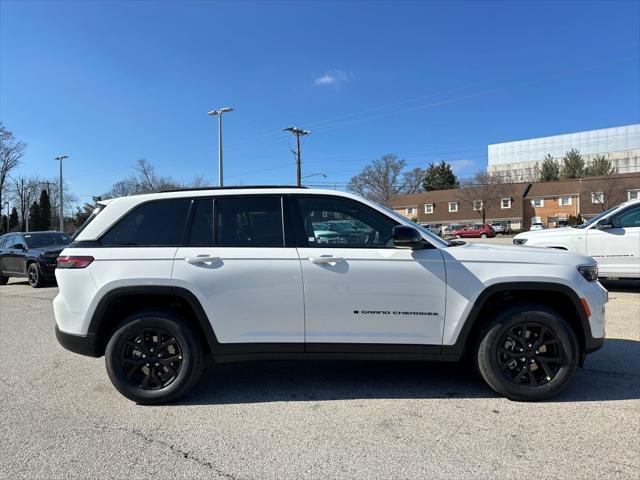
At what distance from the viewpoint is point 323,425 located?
3668 mm

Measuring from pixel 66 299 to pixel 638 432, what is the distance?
4717 mm

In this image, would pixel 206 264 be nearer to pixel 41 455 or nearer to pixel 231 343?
pixel 231 343

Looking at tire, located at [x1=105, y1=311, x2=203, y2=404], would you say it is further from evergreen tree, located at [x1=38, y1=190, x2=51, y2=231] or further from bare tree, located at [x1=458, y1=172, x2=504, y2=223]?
evergreen tree, located at [x1=38, y1=190, x2=51, y2=231]

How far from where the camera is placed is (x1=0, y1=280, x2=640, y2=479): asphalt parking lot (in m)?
3.05

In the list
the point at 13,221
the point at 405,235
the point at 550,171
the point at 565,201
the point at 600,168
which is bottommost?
the point at 405,235

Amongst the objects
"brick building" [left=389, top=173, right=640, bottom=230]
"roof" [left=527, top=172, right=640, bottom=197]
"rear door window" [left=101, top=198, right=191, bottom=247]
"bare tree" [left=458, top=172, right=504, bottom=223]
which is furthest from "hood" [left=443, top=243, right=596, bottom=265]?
"bare tree" [left=458, top=172, right=504, bottom=223]

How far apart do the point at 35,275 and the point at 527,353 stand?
13.7 meters

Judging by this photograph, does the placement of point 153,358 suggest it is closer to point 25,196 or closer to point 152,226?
point 152,226

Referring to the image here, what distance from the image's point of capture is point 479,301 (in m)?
3.99

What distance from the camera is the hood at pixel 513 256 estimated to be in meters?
4.04

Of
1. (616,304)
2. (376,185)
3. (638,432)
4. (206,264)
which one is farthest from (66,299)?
(376,185)

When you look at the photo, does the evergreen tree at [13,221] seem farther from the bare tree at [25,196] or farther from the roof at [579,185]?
the roof at [579,185]

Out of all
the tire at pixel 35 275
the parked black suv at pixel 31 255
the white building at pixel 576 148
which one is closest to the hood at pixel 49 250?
the parked black suv at pixel 31 255

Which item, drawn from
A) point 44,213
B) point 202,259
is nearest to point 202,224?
point 202,259
